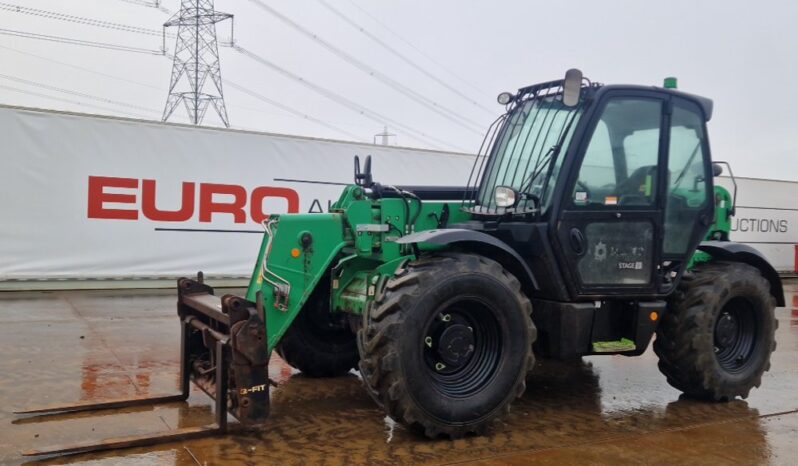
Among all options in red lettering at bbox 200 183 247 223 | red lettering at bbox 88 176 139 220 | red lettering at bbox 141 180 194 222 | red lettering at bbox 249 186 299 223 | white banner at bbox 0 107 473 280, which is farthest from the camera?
red lettering at bbox 249 186 299 223

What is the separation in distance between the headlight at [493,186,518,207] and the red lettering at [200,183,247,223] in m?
7.82

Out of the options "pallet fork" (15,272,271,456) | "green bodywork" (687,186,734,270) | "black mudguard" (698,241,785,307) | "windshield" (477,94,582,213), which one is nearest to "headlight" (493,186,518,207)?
"windshield" (477,94,582,213)

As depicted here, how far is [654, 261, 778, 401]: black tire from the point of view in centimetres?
528

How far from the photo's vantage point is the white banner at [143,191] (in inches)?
413

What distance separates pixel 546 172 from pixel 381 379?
190 cm

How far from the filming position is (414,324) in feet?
13.8

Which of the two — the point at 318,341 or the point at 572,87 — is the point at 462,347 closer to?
the point at 318,341

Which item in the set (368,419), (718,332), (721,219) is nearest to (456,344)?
(368,419)

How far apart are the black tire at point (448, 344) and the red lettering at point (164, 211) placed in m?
7.76

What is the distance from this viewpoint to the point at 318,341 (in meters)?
5.87

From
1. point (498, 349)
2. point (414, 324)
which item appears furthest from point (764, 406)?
point (414, 324)

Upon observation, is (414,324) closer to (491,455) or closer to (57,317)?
(491,455)

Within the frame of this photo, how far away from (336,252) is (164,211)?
273 inches

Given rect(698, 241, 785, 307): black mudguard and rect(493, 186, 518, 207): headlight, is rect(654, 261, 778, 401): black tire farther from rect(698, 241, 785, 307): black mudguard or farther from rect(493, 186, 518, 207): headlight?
rect(493, 186, 518, 207): headlight
